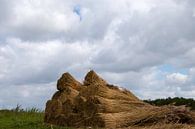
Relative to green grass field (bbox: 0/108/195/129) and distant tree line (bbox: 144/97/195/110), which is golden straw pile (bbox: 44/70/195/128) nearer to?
green grass field (bbox: 0/108/195/129)

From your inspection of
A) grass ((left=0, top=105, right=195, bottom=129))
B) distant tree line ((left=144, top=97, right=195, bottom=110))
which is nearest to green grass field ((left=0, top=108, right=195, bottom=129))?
grass ((left=0, top=105, right=195, bottom=129))

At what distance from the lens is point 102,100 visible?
16.5 m

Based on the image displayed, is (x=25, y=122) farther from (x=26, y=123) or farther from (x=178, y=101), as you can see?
(x=178, y=101)

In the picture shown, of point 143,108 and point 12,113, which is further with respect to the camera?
point 12,113

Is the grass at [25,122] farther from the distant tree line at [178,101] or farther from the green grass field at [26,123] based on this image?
the distant tree line at [178,101]

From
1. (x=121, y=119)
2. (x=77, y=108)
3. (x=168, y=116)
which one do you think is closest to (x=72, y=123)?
(x=77, y=108)

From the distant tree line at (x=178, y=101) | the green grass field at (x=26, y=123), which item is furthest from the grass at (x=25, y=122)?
the distant tree line at (x=178, y=101)

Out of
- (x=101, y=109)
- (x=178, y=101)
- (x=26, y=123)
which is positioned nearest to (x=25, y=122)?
(x=26, y=123)

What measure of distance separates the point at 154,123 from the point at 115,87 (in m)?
2.47

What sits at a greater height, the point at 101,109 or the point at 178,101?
the point at 178,101

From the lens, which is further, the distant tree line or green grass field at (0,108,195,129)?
the distant tree line

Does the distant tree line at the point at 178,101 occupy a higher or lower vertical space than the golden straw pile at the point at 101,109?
higher

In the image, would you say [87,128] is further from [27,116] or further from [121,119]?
[27,116]

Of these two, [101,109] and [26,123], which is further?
[26,123]
